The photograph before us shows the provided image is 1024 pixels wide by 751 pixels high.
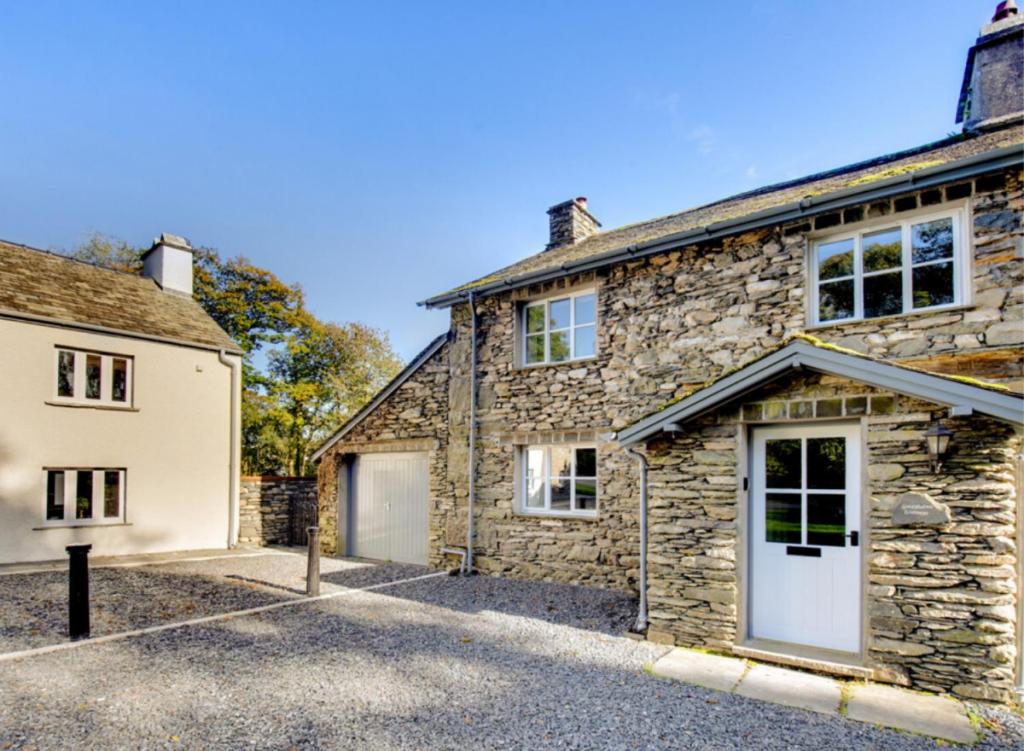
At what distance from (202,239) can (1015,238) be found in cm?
2761

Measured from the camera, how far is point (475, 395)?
11.2 metres

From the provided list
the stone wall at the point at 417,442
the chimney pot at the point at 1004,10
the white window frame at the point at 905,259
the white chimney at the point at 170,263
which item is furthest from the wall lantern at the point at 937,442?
the white chimney at the point at 170,263

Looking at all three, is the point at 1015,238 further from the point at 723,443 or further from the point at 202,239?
the point at 202,239

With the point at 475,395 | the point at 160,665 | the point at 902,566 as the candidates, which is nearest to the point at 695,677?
the point at 902,566

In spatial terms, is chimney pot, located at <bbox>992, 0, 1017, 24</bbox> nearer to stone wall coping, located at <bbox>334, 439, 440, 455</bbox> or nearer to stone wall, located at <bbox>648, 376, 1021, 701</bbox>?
stone wall, located at <bbox>648, 376, 1021, 701</bbox>

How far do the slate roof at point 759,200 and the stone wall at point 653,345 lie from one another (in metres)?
0.48

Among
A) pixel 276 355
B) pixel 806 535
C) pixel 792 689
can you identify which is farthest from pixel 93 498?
pixel 806 535

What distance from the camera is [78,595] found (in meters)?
6.79

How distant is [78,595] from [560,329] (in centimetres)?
793

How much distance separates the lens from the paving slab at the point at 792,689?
→ 4883 mm

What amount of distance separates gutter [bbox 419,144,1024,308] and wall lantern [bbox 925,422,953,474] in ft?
11.2

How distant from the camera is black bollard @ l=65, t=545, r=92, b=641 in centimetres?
673

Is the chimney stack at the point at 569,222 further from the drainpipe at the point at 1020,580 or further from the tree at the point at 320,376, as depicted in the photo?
the tree at the point at 320,376

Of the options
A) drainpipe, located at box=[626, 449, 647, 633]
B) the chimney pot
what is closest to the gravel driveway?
drainpipe, located at box=[626, 449, 647, 633]
